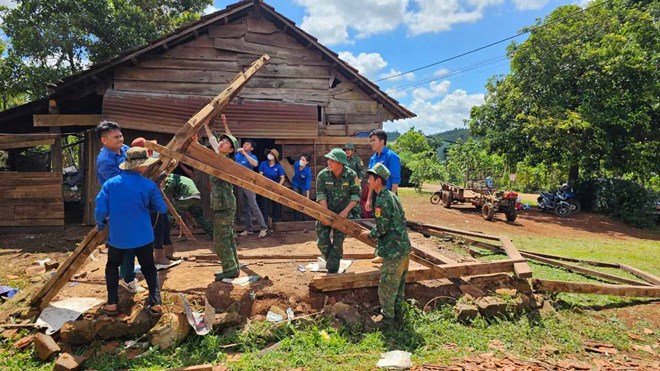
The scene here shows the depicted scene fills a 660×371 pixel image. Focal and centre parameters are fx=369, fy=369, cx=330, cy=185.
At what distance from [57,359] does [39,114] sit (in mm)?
7426

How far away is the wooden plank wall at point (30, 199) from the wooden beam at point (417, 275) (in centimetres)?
737

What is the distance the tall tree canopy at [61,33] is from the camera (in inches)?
589

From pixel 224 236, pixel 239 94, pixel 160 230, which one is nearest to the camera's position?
pixel 224 236

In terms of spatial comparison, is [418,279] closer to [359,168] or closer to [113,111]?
[359,168]

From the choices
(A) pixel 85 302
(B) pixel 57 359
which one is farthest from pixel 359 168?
(B) pixel 57 359

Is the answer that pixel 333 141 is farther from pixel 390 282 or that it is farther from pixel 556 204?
pixel 556 204

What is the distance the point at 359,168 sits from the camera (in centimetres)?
845

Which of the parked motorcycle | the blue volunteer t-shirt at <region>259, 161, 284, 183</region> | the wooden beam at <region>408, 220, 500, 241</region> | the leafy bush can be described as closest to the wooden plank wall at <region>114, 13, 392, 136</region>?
the blue volunteer t-shirt at <region>259, 161, 284, 183</region>

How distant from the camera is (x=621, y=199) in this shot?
16.4 meters

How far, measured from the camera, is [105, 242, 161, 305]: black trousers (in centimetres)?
408

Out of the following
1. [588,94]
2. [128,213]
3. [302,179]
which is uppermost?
[588,94]

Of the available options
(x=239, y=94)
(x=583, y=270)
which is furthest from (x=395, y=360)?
(x=239, y=94)

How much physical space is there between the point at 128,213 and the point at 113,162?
1.08 metres

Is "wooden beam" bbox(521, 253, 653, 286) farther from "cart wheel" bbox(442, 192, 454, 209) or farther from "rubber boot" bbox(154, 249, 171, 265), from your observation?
"cart wheel" bbox(442, 192, 454, 209)
